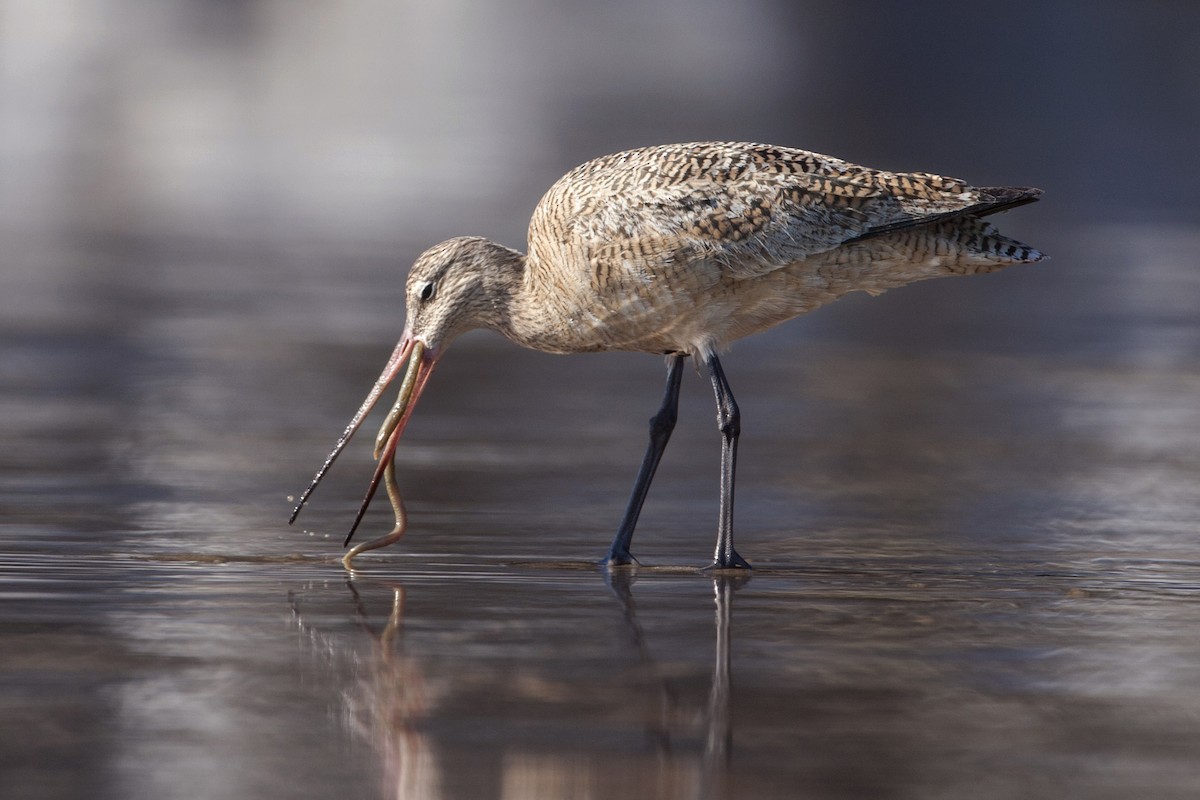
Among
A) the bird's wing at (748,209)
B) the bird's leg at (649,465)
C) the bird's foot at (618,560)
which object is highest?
the bird's wing at (748,209)

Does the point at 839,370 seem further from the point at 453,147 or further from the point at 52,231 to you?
the point at 453,147

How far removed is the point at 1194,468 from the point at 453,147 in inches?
707

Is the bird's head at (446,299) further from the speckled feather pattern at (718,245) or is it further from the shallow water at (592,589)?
the shallow water at (592,589)

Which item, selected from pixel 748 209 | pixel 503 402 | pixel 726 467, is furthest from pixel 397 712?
pixel 503 402

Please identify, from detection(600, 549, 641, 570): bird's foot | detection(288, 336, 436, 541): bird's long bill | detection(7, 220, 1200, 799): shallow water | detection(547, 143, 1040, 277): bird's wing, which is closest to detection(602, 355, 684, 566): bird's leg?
detection(600, 549, 641, 570): bird's foot

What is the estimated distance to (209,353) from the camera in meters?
11.7

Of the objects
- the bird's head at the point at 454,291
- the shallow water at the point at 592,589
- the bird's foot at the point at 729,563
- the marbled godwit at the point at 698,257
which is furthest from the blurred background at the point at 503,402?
the bird's head at the point at 454,291

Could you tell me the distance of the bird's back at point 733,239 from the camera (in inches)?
270

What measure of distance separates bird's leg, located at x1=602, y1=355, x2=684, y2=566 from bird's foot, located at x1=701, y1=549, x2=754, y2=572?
0.94ft

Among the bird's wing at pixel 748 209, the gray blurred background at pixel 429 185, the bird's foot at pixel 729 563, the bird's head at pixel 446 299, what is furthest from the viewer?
the gray blurred background at pixel 429 185

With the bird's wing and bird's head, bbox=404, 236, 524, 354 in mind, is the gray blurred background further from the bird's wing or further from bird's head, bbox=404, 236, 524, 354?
the bird's wing

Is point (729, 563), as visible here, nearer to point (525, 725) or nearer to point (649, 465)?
point (649, 465)

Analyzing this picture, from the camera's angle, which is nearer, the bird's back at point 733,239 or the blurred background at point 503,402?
the blurred background at point 503,402

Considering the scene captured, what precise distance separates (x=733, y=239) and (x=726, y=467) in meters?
0.79
